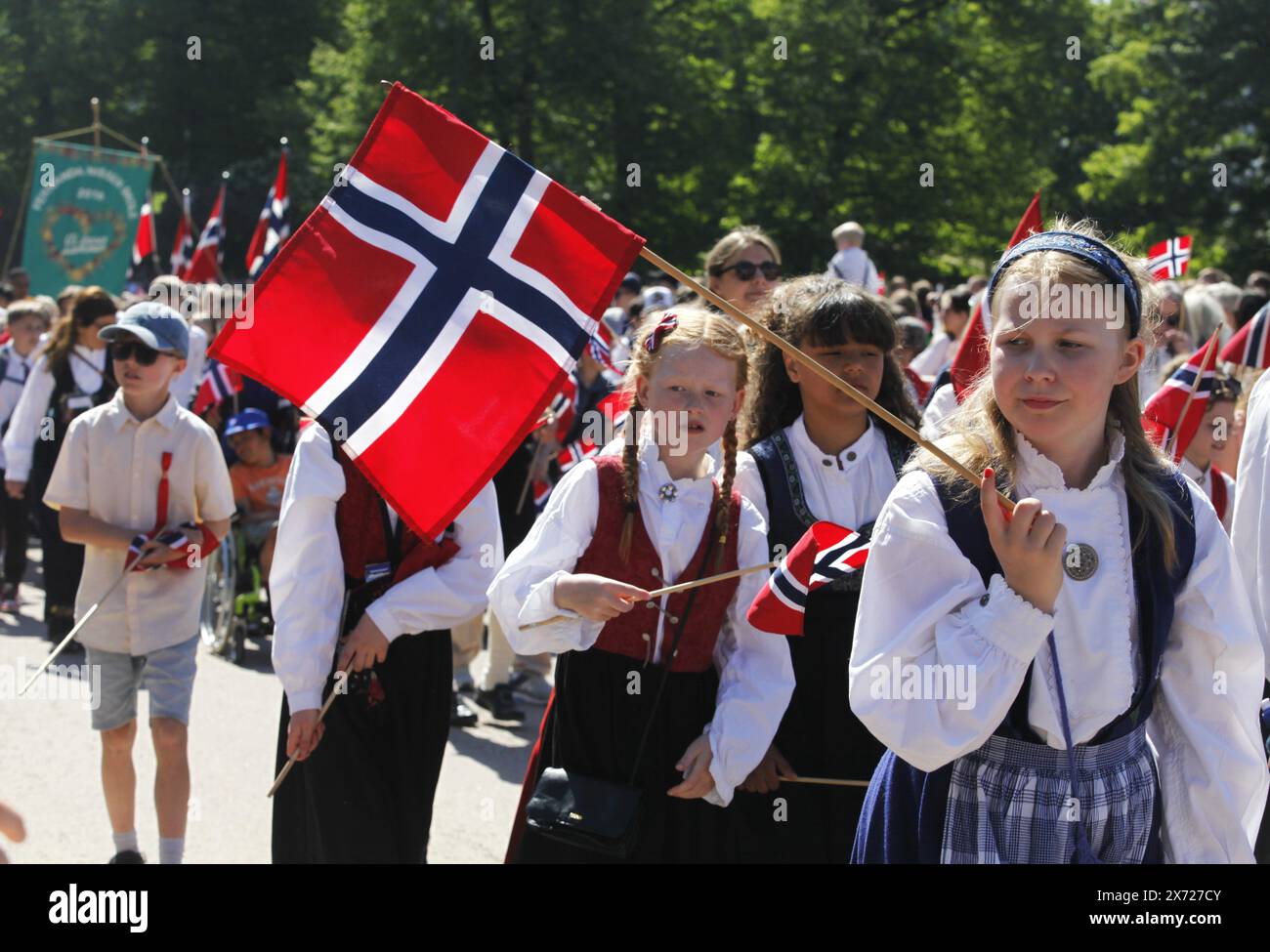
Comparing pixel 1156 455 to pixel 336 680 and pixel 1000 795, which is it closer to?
pixel 1000 795

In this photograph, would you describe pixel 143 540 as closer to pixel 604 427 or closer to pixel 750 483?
pixel 750 483

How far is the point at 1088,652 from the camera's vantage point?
2.60 metres

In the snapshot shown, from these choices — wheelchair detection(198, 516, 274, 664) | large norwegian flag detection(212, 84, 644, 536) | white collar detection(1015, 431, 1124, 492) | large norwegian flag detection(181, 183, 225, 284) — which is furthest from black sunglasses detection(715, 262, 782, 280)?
large norwegian flag detection(181, 183, 225, 284)

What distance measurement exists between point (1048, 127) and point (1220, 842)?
34.4m

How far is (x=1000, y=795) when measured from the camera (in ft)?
8.54

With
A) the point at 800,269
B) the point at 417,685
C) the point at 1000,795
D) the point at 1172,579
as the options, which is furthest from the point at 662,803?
the point at 800,269

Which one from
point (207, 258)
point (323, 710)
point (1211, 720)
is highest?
point (207, 258)

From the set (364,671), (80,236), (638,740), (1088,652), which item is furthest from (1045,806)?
(80,236)

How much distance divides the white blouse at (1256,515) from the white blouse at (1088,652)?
3.58 ft

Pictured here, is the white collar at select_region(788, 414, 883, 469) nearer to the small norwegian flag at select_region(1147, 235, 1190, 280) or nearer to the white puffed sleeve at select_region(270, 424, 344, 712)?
the white puffed sleeve at select_region(270, 424, 344, 712)

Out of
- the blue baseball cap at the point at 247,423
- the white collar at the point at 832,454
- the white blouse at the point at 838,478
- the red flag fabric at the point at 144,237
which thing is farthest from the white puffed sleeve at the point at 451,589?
the red flag fabric at the point at 144,237

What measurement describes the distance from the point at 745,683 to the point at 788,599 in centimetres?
40

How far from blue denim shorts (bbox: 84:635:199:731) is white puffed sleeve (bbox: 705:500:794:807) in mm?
2396

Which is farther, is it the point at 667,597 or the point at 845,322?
the point at 845,322
